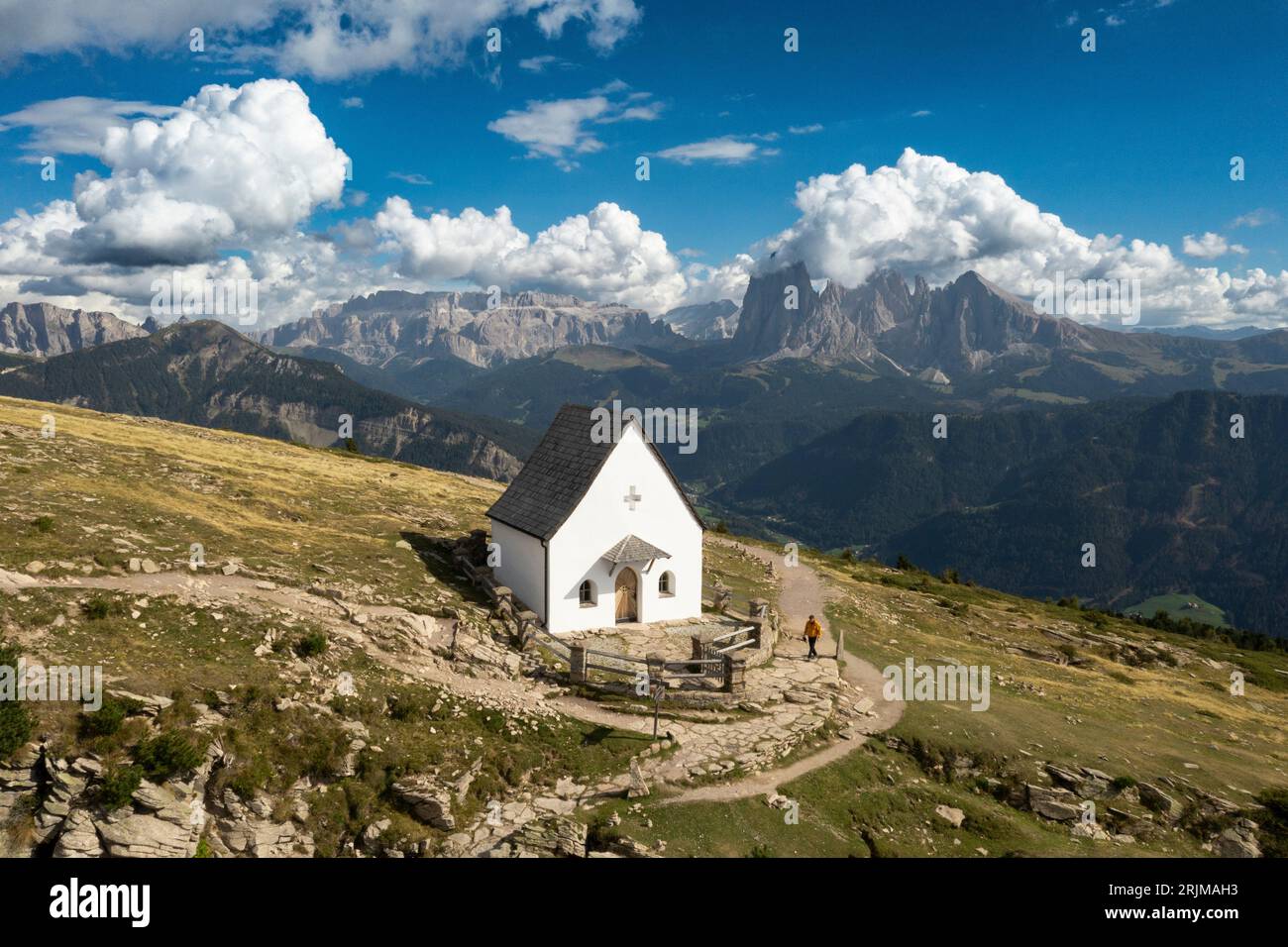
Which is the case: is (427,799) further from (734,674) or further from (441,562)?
(441,562)

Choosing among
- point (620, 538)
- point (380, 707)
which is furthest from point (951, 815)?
point (380, 707)

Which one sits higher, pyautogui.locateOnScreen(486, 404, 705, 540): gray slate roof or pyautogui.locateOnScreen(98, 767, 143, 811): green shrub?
pyautogui.locateOnScreen(486, 404, 705, 540): gray slate roof

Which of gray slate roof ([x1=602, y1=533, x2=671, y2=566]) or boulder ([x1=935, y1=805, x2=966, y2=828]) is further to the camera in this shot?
gray slate roof ([x1=602, y1=533, x2=671, y2=566])

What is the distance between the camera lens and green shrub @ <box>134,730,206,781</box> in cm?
1970

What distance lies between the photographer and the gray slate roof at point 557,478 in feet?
123

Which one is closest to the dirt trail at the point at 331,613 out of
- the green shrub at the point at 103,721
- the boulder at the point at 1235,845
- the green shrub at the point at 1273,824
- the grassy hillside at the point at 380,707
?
the grassy hillside at the point at 380,707

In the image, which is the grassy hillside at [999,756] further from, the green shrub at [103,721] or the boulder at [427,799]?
the green shrub at [103,721]

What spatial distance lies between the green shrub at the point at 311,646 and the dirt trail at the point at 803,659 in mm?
14077

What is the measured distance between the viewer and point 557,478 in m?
40.1

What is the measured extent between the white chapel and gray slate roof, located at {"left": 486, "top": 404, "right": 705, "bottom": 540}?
0.27 feet

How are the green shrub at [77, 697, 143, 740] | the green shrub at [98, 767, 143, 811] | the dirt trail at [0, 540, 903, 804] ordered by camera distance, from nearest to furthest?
the green shrub at [98, 767, 143, 811] < the green shrub at [77, 697, 143, 740] < the dirt trail at [0, 540, 903, 804]

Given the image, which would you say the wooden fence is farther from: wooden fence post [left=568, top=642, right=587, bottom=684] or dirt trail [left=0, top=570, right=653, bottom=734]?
dirt trail [left=0, top=570, right=653, bottom=734]

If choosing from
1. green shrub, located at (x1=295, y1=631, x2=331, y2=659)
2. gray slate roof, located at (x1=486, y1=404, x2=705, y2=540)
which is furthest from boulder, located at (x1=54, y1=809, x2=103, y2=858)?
gray slate roof, located at (x1=486, y1=404, x2=705, y2=540)
